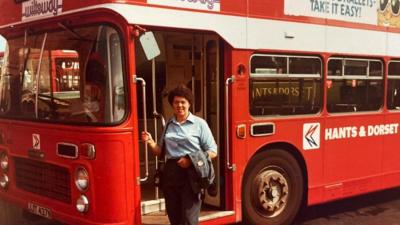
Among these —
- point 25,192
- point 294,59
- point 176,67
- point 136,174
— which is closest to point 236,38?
point 294,59

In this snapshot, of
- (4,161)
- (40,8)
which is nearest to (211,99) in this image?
(40,8)

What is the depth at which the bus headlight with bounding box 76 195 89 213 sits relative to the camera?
15.2 feet

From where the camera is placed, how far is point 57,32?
5.04 meters

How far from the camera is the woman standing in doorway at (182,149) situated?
4.41 meters

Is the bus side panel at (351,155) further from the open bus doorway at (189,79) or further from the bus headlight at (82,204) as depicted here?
the bus headlight at (82,204)

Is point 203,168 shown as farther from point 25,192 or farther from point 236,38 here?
point 25,192

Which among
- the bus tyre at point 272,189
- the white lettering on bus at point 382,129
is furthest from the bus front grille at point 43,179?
the white lettering on bus at point 382,129

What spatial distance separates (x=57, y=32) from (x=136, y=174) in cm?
153

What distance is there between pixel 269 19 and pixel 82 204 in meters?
2.62

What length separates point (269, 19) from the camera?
5621 millimetres

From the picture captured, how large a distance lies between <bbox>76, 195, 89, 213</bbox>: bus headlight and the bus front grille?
21cm

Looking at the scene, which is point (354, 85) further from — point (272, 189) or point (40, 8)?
point (40, 8)

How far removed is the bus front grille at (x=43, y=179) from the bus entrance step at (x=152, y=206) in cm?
72

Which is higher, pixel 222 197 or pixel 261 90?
pixel 261 90
